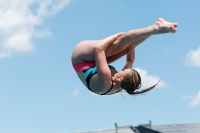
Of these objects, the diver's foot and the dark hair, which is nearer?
the diver's foot

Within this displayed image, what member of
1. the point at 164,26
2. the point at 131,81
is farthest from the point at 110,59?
the point at 164,26

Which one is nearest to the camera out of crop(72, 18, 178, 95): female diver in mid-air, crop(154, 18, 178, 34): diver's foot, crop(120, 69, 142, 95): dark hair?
crop(154, 18, 178, 34): diver's foot

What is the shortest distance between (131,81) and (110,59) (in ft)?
2.84

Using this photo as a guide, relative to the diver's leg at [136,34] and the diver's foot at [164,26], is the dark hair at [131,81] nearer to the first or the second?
the diver's leg at [136,34]

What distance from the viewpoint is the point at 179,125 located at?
82.1ft

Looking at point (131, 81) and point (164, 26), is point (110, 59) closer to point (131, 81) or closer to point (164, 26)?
point (131, 81)

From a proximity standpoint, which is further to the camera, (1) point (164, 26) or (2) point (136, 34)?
(2) point (136, 34)

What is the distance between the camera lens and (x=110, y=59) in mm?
8734

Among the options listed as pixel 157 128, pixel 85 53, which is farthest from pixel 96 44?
pixel 157 128

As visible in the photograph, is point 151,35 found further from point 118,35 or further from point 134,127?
point 134,127

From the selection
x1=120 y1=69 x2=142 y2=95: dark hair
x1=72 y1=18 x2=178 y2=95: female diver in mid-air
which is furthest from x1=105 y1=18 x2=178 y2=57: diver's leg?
x1=120 y1=69 x2=142 y2=95: dark hair

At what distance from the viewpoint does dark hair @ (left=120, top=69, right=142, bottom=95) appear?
8.03 meters

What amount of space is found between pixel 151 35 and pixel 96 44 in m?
0.98

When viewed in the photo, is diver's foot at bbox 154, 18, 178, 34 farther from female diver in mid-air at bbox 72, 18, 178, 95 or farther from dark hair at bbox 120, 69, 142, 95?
Answer: dark hair at bbox 120, 69, 142, 95
